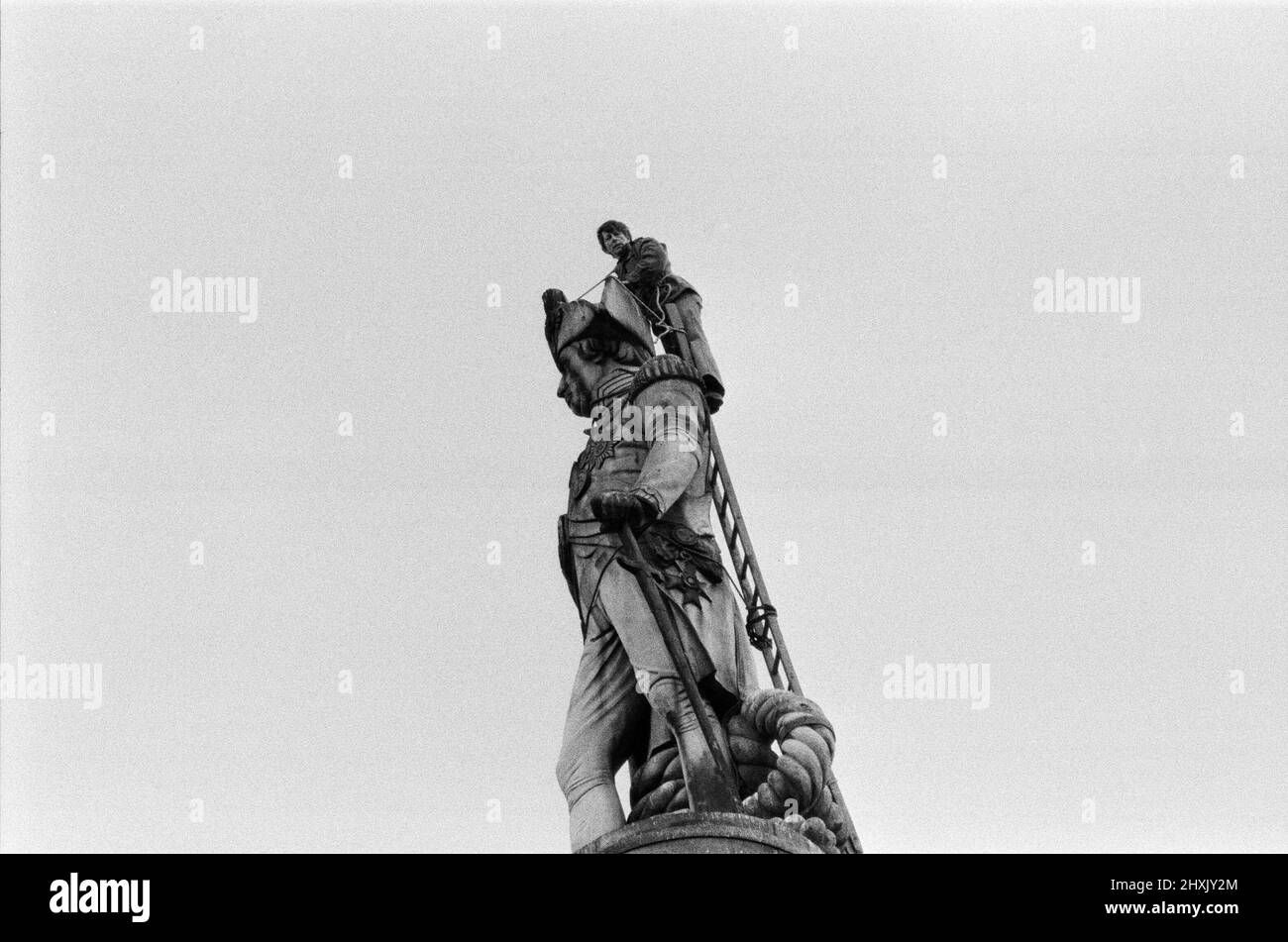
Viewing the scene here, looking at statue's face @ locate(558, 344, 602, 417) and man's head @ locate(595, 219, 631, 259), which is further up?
man's head @ locate(595, 219, 631, 259)

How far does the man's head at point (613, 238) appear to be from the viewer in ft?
93.0

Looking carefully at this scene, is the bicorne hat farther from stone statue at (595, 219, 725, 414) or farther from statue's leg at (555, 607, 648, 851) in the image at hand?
statue's leg at (555, 607, 648, 851)

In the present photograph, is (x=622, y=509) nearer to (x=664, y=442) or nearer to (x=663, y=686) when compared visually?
(x=664, y=442)

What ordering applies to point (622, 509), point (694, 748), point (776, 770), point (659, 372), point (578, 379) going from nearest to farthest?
1. point (776, 770)
2. point (694, 748)
3. point (622, 509)
4. point (659, 372)
5. point (578, 379)

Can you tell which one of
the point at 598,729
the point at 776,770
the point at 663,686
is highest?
the point at 663,686

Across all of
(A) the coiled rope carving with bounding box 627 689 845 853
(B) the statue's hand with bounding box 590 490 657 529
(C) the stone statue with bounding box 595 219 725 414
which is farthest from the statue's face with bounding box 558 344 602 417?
(A) the coiled rope carving with bounding box 627 689 845 853

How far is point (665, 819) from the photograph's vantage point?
2355cm

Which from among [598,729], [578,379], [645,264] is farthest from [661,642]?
[645,264]

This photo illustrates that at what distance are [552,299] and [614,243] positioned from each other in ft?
3.05

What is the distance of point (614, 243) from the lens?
28406 mm

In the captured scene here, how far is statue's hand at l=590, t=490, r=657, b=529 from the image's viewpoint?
2516 cm

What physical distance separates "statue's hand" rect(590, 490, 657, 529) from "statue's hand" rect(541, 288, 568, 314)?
324 cm
